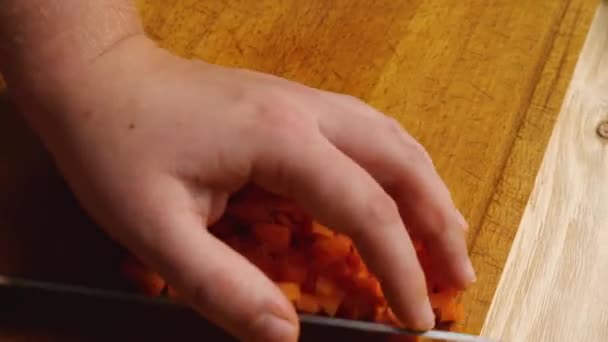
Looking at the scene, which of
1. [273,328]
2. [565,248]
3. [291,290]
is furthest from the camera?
[565,248]

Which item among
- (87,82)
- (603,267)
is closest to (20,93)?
(87,82)

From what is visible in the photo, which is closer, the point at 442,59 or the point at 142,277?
the point at 142,277

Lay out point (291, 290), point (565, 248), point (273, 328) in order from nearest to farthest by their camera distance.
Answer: point (273, 328) → point (291, 290) → point (565, 248)

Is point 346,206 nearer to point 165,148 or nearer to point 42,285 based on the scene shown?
point 165,148

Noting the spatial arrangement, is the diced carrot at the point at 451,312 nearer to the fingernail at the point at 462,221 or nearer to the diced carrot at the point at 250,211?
the fingernail at the point at 462,221

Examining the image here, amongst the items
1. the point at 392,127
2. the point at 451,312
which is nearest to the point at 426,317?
the point at 451,312

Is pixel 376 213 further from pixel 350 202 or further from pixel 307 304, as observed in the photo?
pixel 307 304

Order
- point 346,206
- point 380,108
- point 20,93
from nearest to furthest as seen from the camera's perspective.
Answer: point 346,206 → point 20,93 → point 380,108

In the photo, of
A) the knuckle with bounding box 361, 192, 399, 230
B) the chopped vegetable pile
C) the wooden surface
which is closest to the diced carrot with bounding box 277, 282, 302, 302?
the chopped vegetable pile
